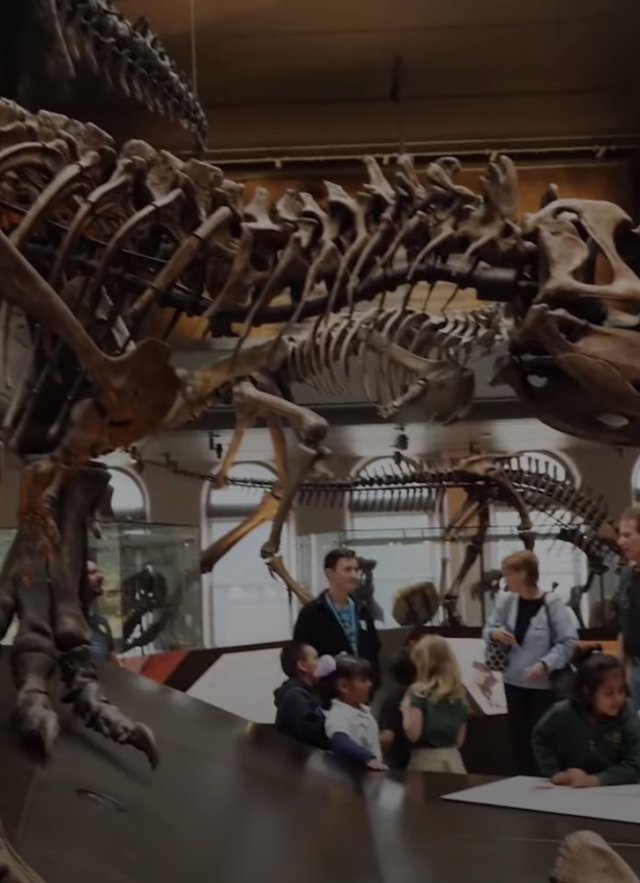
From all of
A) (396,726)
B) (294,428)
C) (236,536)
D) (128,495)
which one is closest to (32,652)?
(294,428)

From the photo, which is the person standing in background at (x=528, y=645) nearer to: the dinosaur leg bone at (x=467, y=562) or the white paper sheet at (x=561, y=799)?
the white paper sheet at (x=561, y=799)

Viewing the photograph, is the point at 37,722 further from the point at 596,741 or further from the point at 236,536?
the point at 236,536

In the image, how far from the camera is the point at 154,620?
618 centimetres

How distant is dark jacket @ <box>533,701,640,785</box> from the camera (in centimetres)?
307

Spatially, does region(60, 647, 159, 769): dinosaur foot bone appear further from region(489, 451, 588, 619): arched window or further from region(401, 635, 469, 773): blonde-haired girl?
region(489, 451, 588, 619): arched window

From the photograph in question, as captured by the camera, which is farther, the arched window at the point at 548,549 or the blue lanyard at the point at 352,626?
the arched window at the point at 548,549

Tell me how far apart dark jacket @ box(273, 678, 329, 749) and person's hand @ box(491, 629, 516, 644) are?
0.77 meters

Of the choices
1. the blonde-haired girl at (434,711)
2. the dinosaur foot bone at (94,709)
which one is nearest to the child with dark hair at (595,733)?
the blonde-haired girl at (434,711)

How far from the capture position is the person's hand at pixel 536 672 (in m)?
3.72

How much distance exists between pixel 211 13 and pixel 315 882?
6871 mm

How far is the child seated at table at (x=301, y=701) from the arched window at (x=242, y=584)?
7.18 metres

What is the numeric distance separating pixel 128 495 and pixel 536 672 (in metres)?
9.83

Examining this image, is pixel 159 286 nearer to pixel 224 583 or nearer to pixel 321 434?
pixel 321 434

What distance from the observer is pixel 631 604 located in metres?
3.43
